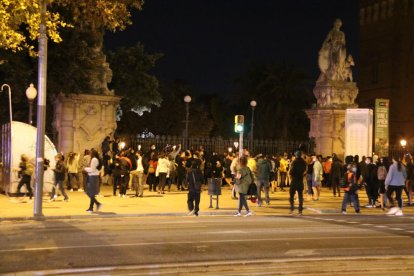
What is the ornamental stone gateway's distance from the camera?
112 ft

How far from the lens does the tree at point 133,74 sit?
149 ft

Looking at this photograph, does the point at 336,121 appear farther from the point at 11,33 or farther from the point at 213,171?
the point at 11,33

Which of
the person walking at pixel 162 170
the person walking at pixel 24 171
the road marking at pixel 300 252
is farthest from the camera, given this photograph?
the person walking at pixel 162 170

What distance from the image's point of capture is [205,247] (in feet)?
40.3

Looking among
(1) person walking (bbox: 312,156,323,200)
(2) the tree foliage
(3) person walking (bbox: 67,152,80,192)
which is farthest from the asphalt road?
(3) person walking (bbox: 67,152,80,192)

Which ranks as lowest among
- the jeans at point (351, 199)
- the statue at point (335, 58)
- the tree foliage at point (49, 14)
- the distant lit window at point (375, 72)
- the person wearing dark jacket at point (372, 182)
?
the jeans at point (351, 199)

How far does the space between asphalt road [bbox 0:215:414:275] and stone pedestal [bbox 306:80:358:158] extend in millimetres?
16757

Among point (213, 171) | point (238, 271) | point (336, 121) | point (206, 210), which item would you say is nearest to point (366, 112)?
point (336, 121)

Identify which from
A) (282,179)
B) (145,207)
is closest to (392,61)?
(282,179)

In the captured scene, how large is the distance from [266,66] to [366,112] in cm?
3328

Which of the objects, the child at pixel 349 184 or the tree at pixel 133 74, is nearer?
the child at pixel 349 184

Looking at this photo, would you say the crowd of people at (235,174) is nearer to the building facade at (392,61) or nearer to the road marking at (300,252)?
the road marking at (300,252)

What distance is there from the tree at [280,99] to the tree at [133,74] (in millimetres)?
17722

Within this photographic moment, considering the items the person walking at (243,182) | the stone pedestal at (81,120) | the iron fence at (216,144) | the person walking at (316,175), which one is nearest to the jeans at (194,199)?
the person walking at (243,182)
